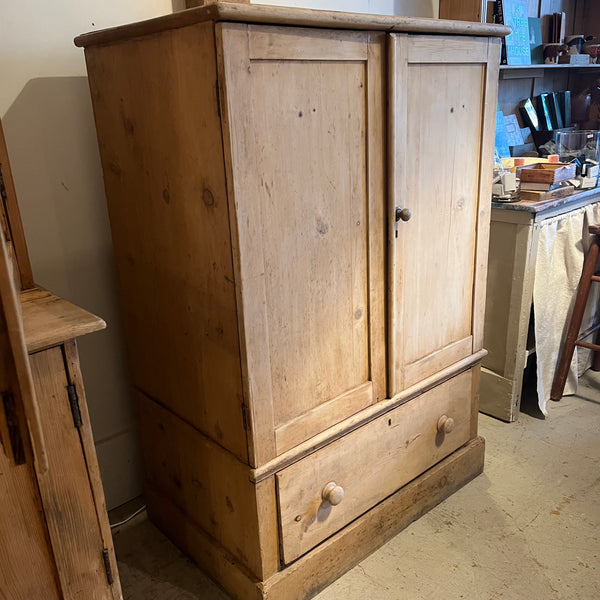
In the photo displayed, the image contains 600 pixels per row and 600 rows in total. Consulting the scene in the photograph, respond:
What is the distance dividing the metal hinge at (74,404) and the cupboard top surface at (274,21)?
30.0 inches

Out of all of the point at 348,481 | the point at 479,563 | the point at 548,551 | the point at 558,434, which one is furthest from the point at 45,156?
the point at 558,434

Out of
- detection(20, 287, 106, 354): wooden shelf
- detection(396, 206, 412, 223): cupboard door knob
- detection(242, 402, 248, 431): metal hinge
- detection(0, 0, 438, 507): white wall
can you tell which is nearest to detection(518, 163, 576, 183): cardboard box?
detection(396, 206, 412, 223): cupboard door knob

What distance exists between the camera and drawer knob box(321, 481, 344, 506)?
1.58m

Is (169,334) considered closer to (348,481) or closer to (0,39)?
(348,481)

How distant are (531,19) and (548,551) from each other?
245 centimetres

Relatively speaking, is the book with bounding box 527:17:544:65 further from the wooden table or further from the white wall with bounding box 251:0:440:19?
the wooden table

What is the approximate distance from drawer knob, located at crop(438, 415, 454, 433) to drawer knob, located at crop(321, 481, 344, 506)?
485 mm

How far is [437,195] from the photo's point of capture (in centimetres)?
169

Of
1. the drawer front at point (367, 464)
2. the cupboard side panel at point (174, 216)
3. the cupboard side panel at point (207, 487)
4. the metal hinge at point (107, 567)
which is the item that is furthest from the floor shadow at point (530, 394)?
the metal hinge at point (107, 567)

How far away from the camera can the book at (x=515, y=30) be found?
262 centimetres

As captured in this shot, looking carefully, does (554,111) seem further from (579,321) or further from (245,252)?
(245,252)

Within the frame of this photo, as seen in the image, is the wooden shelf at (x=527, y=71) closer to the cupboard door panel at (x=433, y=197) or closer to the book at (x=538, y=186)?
the book at (x=538, y=186)

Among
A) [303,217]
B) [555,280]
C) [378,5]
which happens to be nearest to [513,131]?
[555,280]

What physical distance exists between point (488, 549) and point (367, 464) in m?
0.48
